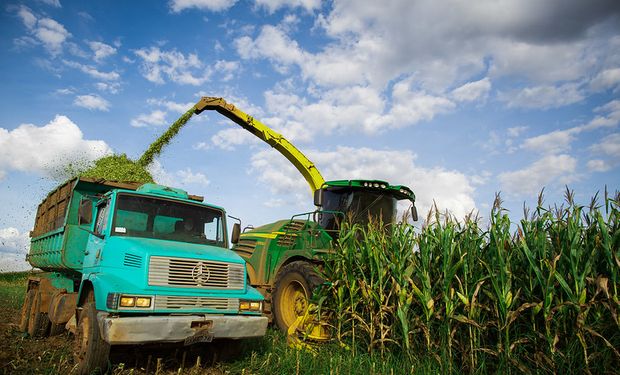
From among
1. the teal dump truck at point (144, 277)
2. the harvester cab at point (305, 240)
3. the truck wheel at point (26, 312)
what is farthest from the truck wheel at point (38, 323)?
the harvester cab at point (305, 240)

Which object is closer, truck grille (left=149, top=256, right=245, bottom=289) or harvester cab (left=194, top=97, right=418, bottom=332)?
truck grille (left=149, top=256, right=245, bottom=289)

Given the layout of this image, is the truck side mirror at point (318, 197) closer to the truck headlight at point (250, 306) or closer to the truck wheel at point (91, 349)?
the truck headlight at point (250, 306)

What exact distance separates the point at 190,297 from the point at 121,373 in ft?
3.89

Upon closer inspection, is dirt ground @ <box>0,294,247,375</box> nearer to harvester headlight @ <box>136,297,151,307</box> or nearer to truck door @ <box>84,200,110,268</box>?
harvester headlight @ <box>136,297,151,307</box>

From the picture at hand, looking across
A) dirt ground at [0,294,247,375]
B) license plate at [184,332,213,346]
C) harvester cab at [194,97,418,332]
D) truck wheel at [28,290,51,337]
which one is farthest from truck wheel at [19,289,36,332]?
license plate at [184,332,213,346]

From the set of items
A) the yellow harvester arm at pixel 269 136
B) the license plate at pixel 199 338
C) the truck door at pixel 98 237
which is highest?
the yellow harvester arm at pixel 269 136

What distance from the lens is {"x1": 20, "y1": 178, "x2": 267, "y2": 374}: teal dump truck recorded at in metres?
5.23

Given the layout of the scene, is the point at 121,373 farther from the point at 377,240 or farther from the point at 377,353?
the point at 377,240

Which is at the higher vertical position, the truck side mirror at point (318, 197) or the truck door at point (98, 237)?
the truck side mirror at point (318, 197)

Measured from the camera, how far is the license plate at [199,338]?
5.34 metres

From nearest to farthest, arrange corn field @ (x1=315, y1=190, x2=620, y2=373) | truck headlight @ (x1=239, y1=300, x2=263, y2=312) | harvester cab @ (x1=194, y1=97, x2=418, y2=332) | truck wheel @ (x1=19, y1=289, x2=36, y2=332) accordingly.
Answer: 1. corn field @ (x1=315, y1=190, x2=620, y2=373)
2. truck headlight @ (x1=239, y1=300, x2=263, y2=312)
3. harvester cab @ (x1=194, y1=97, x2=418, y2=332)
4. truck wheel @ (x1=19, y1=289, x2=36, y2=332)

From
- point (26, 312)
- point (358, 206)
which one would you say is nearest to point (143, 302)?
point (358, 206)

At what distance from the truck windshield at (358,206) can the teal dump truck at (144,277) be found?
233 cm

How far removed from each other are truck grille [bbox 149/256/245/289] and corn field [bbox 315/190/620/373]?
5.20 feet
